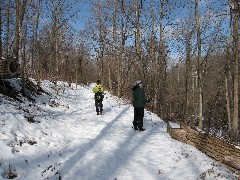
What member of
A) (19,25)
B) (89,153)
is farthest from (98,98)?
(89,153)

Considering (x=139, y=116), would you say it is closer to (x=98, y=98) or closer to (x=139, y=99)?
(x=139, y=99)

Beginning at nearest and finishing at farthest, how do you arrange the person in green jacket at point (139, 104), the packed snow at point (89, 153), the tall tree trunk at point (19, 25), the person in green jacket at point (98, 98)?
the packed snow at point (89, 153)
the person in green jacket at point (139, 104)
the tall tree trunk at point (19, 25)
the person in green jacket at point (98, 98)

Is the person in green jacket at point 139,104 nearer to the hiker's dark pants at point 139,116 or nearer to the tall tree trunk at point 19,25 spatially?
the hiker's dark pants at point 139,116

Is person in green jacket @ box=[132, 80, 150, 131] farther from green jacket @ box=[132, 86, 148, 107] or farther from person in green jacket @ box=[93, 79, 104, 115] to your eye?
person in green jacket @ box=[93, 79, 104, 115]

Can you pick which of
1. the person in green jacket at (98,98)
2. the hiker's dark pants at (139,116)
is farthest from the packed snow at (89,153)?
the person in green jacket at (98,98)

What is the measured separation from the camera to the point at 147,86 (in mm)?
23844

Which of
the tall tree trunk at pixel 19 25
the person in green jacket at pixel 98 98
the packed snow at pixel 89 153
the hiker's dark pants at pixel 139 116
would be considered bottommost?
the packed snow at pixel 89 153

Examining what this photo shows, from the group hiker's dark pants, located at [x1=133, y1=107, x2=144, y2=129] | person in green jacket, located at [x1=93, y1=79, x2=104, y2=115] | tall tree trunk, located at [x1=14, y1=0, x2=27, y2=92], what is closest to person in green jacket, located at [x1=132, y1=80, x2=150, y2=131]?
hiker's dark pants, located at [x1=133, y1=107, x2=144, y2=129]

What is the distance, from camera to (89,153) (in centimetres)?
794

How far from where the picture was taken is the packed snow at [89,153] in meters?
6.41

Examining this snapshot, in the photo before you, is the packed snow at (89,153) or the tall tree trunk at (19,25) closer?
the packed snow at (89,153)

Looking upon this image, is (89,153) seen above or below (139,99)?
below

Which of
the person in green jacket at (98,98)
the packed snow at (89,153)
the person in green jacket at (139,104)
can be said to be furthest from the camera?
the person in green jacket at (98,98)

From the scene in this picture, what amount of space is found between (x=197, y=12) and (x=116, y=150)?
51.3 feet
